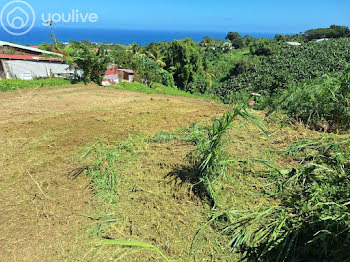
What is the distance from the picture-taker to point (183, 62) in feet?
76.6

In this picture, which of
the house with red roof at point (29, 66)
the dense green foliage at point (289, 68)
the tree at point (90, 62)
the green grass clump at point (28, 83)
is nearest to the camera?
the green grass clump at point (28, 83)

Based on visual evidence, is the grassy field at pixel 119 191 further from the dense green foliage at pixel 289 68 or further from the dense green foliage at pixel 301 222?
the dense green foliage at pixel 289 68

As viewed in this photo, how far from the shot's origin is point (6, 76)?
33.3ft

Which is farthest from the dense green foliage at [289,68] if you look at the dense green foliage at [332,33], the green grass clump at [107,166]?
the green grass clump at [107,166]

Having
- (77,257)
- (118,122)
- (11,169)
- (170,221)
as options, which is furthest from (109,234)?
(118,122)

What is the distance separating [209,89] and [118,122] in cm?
2091

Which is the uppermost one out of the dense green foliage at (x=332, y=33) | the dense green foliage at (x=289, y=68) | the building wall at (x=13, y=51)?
the dense green foliage at (x=332, y=33)

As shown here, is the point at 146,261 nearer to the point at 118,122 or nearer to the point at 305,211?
the point at 305,211

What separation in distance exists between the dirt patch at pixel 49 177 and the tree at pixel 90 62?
575 centimetres

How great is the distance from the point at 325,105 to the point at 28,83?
11.4 m

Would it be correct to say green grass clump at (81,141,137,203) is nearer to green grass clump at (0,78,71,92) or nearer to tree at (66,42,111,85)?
green grass clump at (0,78,71,92)

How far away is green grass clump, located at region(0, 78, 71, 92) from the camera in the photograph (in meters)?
9.11

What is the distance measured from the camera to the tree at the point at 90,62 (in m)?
11.1

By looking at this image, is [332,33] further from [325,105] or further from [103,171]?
[103,171]
